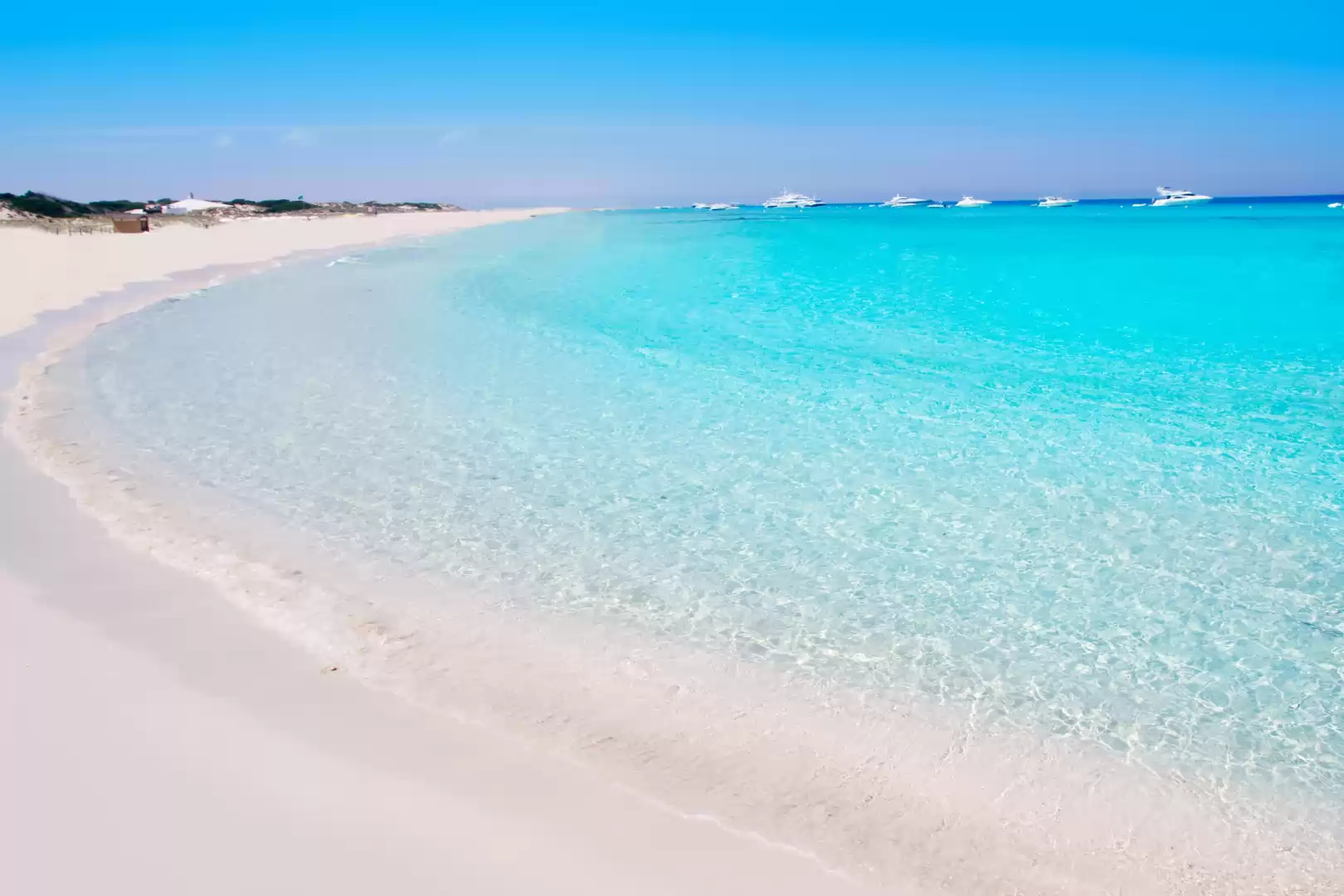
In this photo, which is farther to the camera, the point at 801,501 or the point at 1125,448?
the point at 1125,448

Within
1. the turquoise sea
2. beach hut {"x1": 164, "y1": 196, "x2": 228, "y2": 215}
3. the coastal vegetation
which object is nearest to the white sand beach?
the turquoise sea

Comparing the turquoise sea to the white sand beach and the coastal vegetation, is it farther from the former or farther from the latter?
the coastal vegetation

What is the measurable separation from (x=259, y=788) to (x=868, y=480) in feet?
21.6

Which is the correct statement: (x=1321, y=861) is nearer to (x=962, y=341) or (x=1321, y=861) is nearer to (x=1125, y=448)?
(x=1125, y=448)

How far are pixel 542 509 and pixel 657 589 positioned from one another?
2.02 meters

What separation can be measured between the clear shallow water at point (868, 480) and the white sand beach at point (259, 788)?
1774 mm

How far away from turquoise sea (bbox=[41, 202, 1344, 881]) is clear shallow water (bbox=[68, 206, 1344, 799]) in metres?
0.04

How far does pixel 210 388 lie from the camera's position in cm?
1306

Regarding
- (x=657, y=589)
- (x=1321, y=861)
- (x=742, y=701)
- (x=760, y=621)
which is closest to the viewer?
(x=1321, y=861)

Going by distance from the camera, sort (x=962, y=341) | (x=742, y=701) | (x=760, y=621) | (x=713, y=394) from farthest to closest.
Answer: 1. (x=962, y=341)
2. (x=713, y=394)
3. (x=760, y=621)
4. (x=742, y=701)

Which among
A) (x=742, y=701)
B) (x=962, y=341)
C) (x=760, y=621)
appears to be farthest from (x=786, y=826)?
(x=962, y=341)

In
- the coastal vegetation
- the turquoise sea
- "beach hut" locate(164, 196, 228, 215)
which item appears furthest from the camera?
"beach hut" locate(164, 196, 228, 215)

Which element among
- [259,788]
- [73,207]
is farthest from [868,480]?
[73,207]

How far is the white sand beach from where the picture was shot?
11.8 feet
